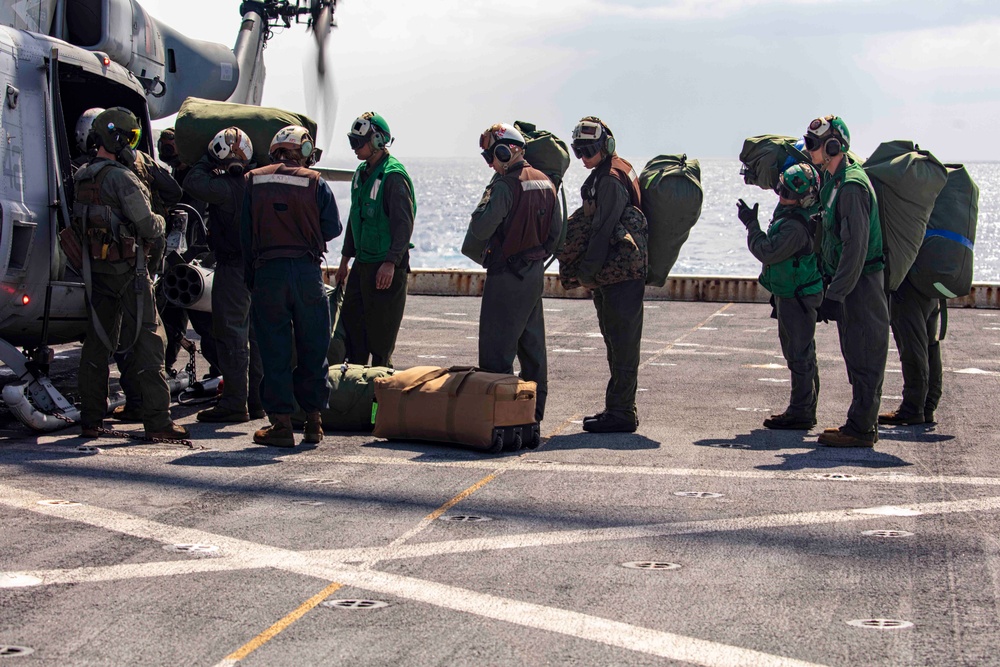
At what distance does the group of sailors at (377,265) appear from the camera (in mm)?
7785

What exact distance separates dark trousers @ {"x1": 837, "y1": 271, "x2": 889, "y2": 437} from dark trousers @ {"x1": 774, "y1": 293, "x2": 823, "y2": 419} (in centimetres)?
66

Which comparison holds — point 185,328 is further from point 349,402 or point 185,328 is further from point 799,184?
point 799,184

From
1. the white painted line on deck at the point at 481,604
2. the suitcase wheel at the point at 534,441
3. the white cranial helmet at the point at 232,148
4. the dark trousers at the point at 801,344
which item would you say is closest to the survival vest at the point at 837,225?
the dark trousers at the point at 801,344

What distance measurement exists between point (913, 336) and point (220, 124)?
17.7 feet

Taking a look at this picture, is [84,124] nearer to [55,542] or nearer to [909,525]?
[55,542]

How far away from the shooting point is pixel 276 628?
4184 millimetres

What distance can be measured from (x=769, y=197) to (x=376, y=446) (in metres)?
136

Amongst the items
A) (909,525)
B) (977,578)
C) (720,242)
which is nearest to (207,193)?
(909,525)

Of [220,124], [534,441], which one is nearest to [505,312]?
[534,441]

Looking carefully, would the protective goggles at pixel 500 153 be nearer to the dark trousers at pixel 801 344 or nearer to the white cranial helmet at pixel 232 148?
the white cranial helmet at pixel 232 148

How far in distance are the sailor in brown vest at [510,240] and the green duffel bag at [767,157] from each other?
5.75 feet

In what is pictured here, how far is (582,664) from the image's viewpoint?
3.89 metres

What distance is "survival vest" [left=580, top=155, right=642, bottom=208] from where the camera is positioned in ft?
27.7

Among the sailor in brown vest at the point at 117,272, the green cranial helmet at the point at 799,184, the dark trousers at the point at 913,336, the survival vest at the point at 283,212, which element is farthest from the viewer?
the dark trousers at the point at 913,336
